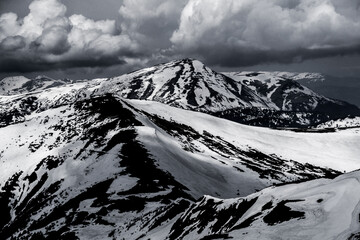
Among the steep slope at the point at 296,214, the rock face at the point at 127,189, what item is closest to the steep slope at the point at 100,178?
the rock face at the point at 127,189

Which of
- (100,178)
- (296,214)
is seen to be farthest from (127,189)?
(296,214)

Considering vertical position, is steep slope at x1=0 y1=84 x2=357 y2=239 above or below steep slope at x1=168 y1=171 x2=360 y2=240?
below

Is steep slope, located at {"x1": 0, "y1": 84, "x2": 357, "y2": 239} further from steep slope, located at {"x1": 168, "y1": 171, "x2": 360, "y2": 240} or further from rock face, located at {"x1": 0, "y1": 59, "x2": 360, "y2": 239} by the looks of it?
steep slope, located at {"x1": 168, "y1": 171, "x2": 360, "y2": 240}

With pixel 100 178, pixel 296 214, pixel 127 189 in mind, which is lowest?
pixel 127 189

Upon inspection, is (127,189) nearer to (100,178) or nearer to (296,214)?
(100,178)

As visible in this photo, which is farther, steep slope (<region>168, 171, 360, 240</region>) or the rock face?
the rock face

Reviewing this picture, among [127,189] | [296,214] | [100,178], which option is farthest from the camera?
[100,178]

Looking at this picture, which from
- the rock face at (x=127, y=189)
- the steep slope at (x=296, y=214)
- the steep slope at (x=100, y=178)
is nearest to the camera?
the steep slope at (x=296, y=214)

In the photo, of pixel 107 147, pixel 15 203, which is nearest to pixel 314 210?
pixel 107 147

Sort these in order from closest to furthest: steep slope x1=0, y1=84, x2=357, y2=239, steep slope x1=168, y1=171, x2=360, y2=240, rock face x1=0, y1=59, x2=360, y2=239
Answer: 1. steep slope x1=168, y1=171, x2=360, y2=240
2. rock face x1=0, y1=59, x2=360, y2=239
3. steep slope x1=0, y1=84, x2=357, y2=239

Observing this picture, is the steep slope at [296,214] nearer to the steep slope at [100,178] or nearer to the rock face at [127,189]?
the rock face at [127,189]

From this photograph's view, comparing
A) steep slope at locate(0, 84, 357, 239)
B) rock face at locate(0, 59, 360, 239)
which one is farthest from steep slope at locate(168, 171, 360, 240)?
steep slope at locate(0, 84, 357, 239)
